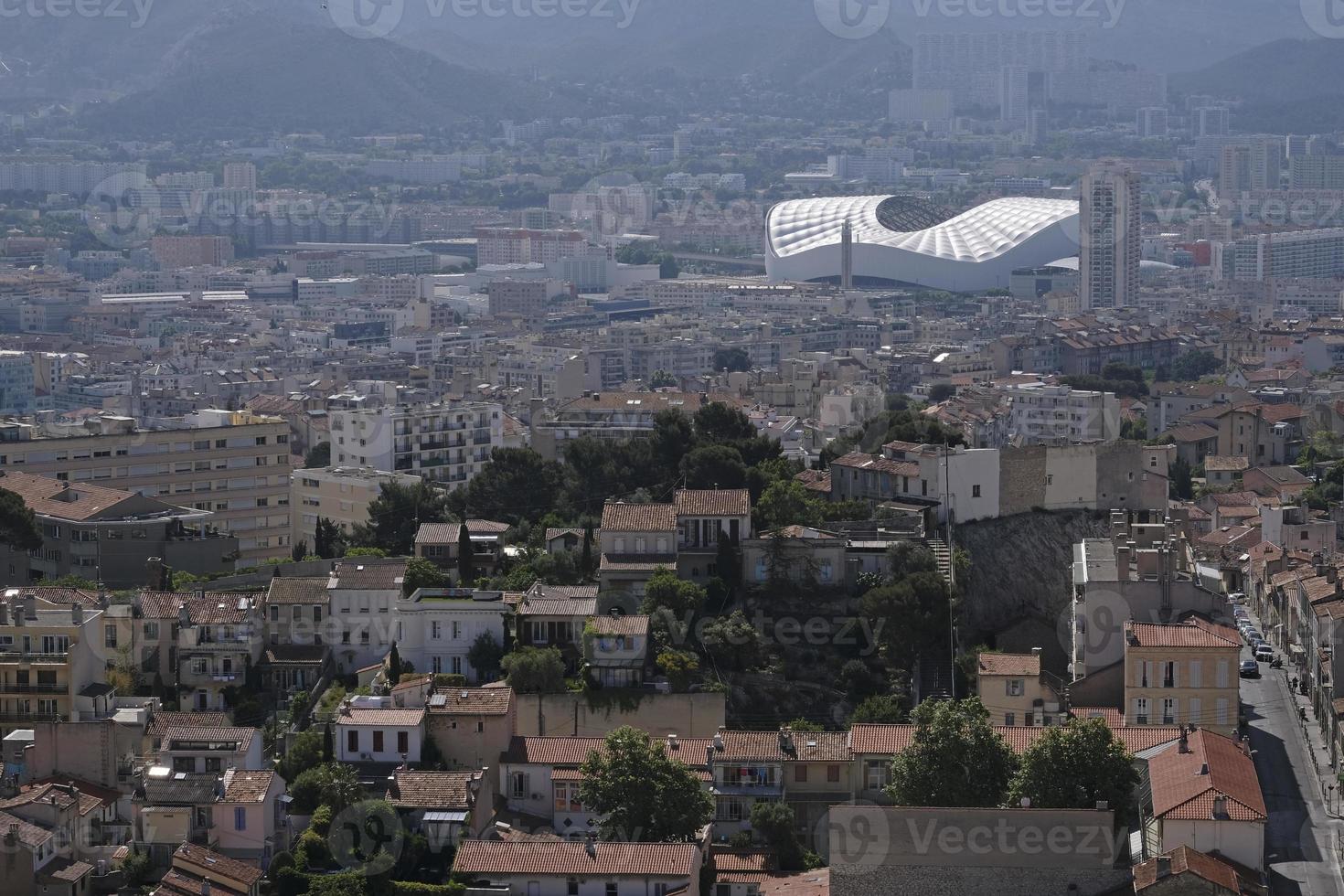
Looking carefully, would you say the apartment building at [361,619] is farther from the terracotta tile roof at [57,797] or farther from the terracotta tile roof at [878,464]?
the terracotta tile roof at [878,464]

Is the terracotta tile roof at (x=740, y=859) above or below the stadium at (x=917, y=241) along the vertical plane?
below

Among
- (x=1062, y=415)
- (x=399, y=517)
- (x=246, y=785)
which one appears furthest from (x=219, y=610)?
(x=1062, y=415)

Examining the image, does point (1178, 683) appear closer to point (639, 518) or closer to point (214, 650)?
point (639, 518)

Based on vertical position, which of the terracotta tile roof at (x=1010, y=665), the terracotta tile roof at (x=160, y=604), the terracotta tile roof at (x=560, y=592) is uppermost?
the terracotta tile roof at (x=560, y=592)

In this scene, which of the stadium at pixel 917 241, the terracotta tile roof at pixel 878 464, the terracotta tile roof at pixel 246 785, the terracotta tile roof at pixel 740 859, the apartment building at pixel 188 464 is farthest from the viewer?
the stadium at pixel 917 241

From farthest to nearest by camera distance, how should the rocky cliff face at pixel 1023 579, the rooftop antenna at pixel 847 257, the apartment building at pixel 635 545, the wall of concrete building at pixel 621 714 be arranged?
1. the rooftop antenna at pixel 847 257
2. the rocky cliff face at pixel 1023 579
3. the apartment building at pixel 635 545
4. the wall of concrete building at pixel 621 714

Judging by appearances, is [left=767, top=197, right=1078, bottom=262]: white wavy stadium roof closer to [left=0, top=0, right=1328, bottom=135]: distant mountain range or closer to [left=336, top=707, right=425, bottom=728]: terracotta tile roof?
[left=0, top=0, right=1328, bottom=135]: distant mountain range

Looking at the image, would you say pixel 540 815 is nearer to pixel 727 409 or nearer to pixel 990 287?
pixel 727 409

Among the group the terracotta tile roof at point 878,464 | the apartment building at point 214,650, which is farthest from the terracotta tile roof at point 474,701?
Result: the terracotta tile roof at point 878,464
